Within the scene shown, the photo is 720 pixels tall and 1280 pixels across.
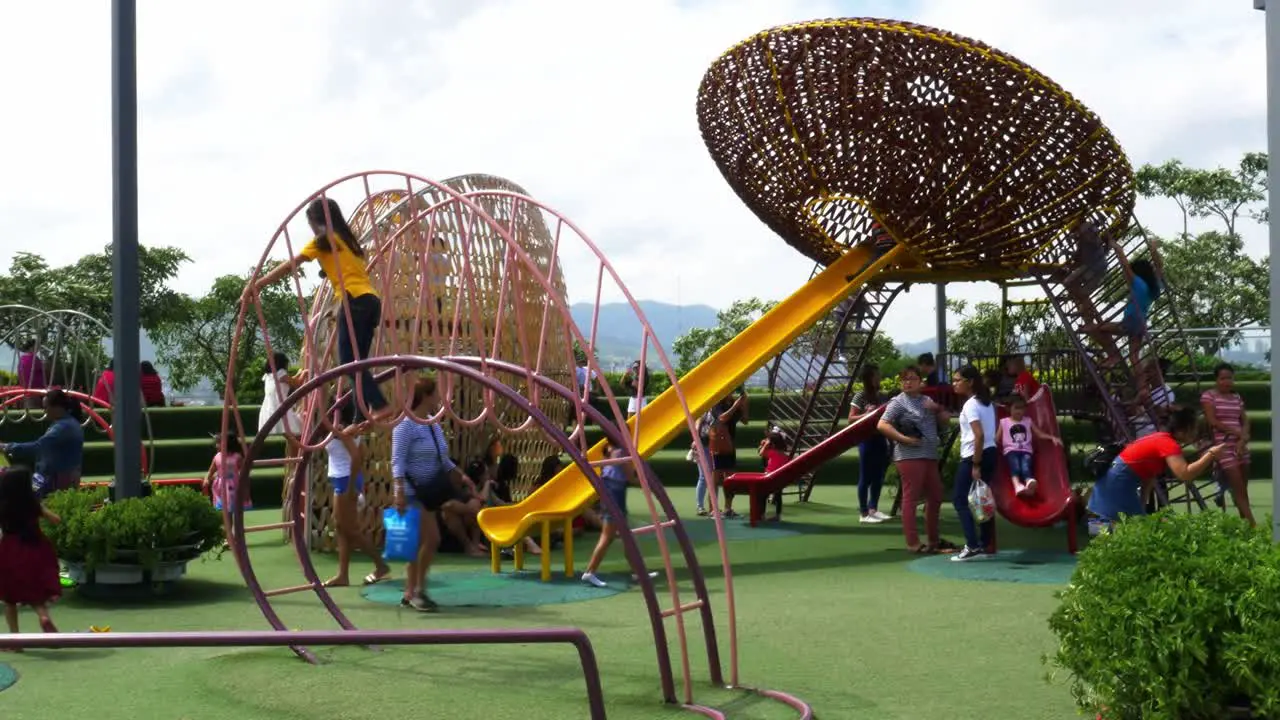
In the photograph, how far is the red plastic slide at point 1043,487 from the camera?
1132 cm

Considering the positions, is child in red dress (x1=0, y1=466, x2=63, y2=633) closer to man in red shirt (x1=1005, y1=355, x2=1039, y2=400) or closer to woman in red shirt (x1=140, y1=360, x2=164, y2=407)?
man in red shirt (x1=1005, y1=355, x2=1039, y2=400)

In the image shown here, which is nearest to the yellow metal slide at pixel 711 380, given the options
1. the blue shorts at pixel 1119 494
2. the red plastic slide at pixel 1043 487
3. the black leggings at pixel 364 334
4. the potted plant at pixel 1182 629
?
the red plastic slide at pixel 1043 487

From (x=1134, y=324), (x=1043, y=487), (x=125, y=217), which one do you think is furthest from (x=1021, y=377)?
(x=125, y=217)

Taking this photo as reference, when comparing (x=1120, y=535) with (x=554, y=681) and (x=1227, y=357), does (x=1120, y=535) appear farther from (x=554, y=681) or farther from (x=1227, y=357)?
(x=1227, y=357)

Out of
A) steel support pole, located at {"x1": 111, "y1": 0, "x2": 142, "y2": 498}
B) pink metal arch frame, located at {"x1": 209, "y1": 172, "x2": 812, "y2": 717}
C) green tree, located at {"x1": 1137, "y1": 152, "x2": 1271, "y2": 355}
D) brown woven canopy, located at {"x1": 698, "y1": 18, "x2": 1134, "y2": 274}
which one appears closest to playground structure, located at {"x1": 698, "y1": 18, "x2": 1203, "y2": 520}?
brown woven canopy, located at {"x1": 698, "y1": 18, "x2": 1134, "y2": 274}

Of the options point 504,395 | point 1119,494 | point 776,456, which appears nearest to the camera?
point 504,395

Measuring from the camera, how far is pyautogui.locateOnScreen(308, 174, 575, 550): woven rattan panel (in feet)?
40.8

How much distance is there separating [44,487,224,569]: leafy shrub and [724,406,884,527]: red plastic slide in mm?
6320

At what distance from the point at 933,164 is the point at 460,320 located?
4836 mm

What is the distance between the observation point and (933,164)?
500 inches

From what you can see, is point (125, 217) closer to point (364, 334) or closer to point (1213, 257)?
point (364, 334)

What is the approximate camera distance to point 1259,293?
42562 mm

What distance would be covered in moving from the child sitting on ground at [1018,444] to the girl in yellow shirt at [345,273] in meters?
5.79

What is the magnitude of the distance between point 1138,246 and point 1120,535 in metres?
9.70
